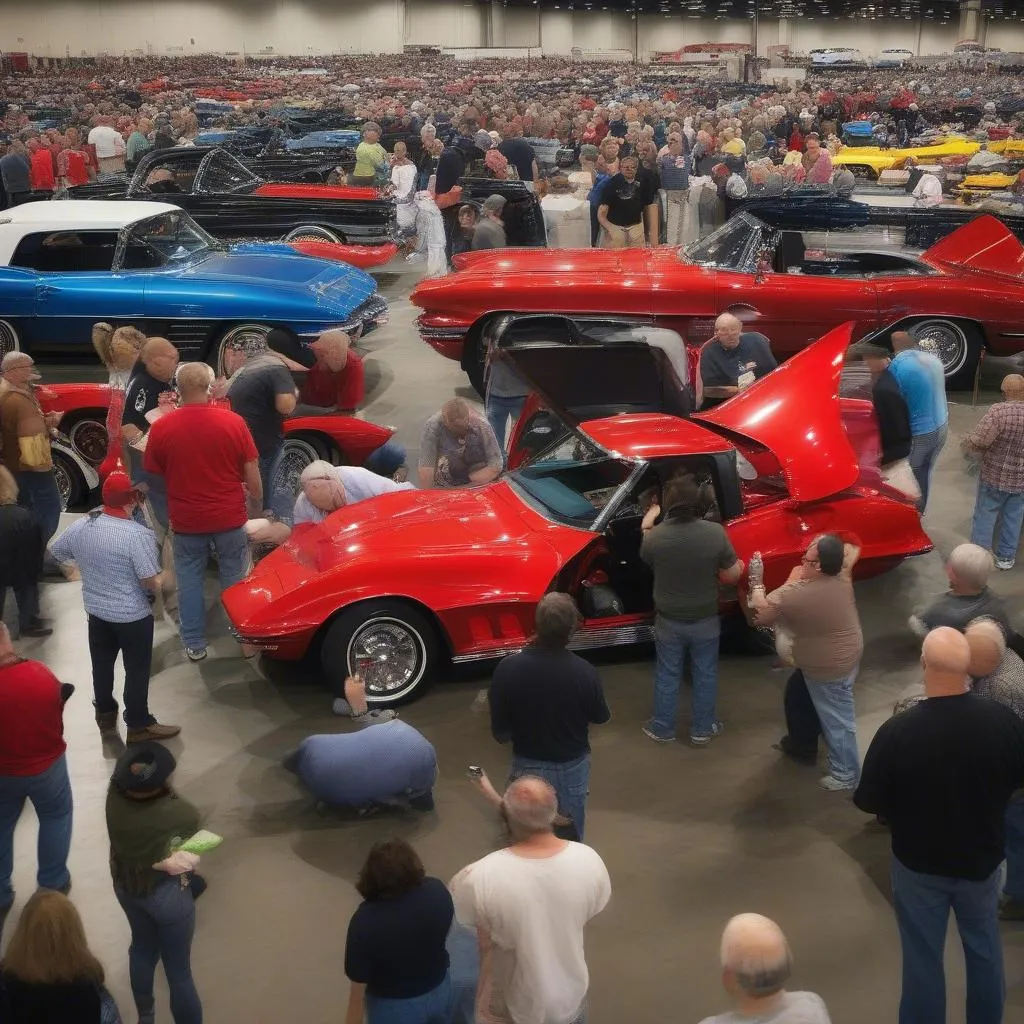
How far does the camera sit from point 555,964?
3.73 m

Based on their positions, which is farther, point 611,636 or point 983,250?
point 983,250

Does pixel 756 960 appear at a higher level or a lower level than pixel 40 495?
higher

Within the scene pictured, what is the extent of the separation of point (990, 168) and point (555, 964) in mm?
23171

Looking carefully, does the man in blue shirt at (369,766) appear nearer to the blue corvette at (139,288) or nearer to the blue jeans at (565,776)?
the blue jeans at (565,776)

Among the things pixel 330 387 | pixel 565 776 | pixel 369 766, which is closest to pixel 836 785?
pixel 565 776

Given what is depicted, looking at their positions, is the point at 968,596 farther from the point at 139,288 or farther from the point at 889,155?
the point at 889,155

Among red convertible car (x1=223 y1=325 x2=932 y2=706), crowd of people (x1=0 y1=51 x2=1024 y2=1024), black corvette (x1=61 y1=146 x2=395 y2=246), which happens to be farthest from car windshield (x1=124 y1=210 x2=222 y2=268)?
red convertible car (x1=223 y1=325 x2=932 y2=706)

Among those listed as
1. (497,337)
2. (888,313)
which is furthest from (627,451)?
(888,313)

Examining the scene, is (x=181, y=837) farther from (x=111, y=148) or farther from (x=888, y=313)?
(x=111, y=148)

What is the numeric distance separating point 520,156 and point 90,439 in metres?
10.5

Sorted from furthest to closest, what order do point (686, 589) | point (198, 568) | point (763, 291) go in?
point (763, 291)
point (198, 568)
point (686, 589)

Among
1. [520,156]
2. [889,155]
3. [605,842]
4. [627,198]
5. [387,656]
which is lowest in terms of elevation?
[605,842]

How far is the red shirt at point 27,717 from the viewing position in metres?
4.74

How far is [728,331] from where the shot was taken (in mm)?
9133
